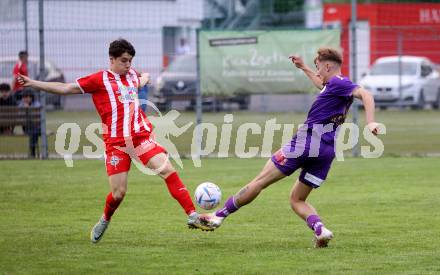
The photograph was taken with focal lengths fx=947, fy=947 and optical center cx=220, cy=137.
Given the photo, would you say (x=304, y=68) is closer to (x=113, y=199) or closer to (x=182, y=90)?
(x=113, y=199)

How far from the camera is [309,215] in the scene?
9.22 metres

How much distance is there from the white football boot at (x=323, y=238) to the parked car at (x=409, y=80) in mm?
18505

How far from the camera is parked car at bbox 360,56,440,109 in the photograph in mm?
27719

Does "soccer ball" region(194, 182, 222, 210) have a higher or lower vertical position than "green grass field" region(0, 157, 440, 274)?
higher

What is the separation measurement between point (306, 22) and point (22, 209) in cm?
2264

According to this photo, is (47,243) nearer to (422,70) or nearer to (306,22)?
(422,70)

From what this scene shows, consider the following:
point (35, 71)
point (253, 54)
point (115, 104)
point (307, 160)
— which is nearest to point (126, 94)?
point (115, 104)

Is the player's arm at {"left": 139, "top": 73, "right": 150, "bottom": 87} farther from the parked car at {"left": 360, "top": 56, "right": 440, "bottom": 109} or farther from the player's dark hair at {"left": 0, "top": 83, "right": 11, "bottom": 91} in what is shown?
the parked car at {"left": 360, "top": 56, "right": 440, "bottom": 109}

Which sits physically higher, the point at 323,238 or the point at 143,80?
the point at 143,80

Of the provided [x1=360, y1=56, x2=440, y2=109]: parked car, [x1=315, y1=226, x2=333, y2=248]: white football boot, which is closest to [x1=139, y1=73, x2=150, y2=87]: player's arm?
[x1=315, y1=226, x2=333, y2=248]: white football boot

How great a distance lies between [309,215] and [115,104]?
226 cm

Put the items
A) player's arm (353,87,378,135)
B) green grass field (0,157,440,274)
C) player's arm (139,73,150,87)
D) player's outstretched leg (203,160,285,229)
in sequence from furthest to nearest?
player's arm (139,73,150,87)
player's outstretched leg (203,160,285,229)
player's arm (353,87,378,135)
green grass field (0,157,440,274)

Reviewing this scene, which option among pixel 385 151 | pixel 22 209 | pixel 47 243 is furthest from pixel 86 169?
pixel 47 243

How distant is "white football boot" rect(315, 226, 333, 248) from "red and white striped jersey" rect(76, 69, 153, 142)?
2071 mm
